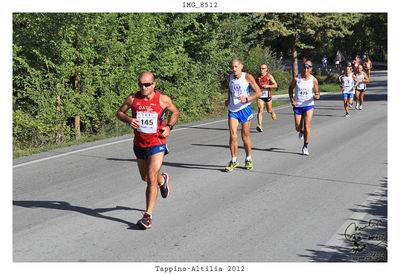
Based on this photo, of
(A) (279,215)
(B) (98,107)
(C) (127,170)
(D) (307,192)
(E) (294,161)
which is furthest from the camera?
(B) (98,107)

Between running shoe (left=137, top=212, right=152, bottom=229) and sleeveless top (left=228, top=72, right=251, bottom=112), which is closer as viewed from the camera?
running shoe (left=137, top=212, right=152, bottom=229)

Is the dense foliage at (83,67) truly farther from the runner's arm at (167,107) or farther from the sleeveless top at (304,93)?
the runner's arm at (167,107)

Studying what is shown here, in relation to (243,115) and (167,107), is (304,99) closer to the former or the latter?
(243,115)

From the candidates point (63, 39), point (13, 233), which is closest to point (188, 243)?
point (13, 233)

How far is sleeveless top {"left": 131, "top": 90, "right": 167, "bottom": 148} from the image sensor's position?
6477 mm

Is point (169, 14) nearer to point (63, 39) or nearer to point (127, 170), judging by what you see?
point (63, 39)

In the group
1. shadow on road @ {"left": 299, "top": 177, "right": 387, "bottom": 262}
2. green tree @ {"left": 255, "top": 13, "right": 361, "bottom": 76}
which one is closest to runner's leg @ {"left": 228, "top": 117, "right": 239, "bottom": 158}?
shadow on road @ {"left": 299, "top": 177, "right": 387, "bottom": 262}

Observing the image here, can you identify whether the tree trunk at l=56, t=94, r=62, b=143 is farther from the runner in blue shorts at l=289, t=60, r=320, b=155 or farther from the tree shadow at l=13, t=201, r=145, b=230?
the tree shadow at l=13, t=201, r=145, b=230

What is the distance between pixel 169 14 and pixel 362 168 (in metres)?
9.66

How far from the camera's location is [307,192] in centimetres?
816

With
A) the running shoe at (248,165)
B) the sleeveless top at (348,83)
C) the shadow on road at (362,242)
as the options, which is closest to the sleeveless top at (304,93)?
the running shoe at (248,165)

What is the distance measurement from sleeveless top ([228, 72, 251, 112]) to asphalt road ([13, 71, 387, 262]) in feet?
3.75

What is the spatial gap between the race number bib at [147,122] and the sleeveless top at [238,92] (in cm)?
346

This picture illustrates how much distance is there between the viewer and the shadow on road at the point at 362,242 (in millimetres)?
5508
